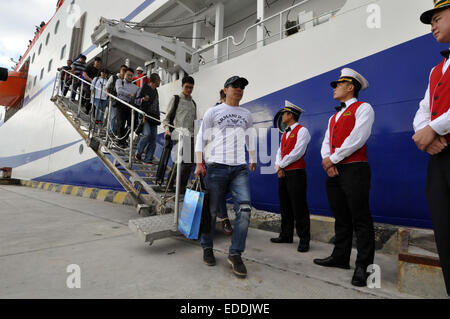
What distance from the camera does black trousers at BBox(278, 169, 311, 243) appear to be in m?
2.36

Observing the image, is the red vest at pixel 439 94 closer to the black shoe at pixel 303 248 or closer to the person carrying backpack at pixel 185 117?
the black shoe at pixel 303 248

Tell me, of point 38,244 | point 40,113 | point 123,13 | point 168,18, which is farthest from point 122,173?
point 40,113

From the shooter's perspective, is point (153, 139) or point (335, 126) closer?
point (335, 126)

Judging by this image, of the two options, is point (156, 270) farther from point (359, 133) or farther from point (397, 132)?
point (397, 132)

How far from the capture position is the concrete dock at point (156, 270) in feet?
4.54

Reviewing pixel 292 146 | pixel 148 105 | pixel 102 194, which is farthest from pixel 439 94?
pixel 102 194

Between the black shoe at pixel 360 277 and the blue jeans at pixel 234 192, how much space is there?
2.56 ft

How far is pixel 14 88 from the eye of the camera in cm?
1341

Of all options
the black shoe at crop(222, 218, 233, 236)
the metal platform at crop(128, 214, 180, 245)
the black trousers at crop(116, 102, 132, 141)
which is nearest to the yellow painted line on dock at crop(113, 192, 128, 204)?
the black trousers at crop(116, 102, 132, 141)

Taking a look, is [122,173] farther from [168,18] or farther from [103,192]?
[168,18]

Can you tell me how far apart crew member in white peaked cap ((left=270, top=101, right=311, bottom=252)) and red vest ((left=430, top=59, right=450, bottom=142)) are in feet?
4.22

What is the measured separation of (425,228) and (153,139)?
12.7 ft
